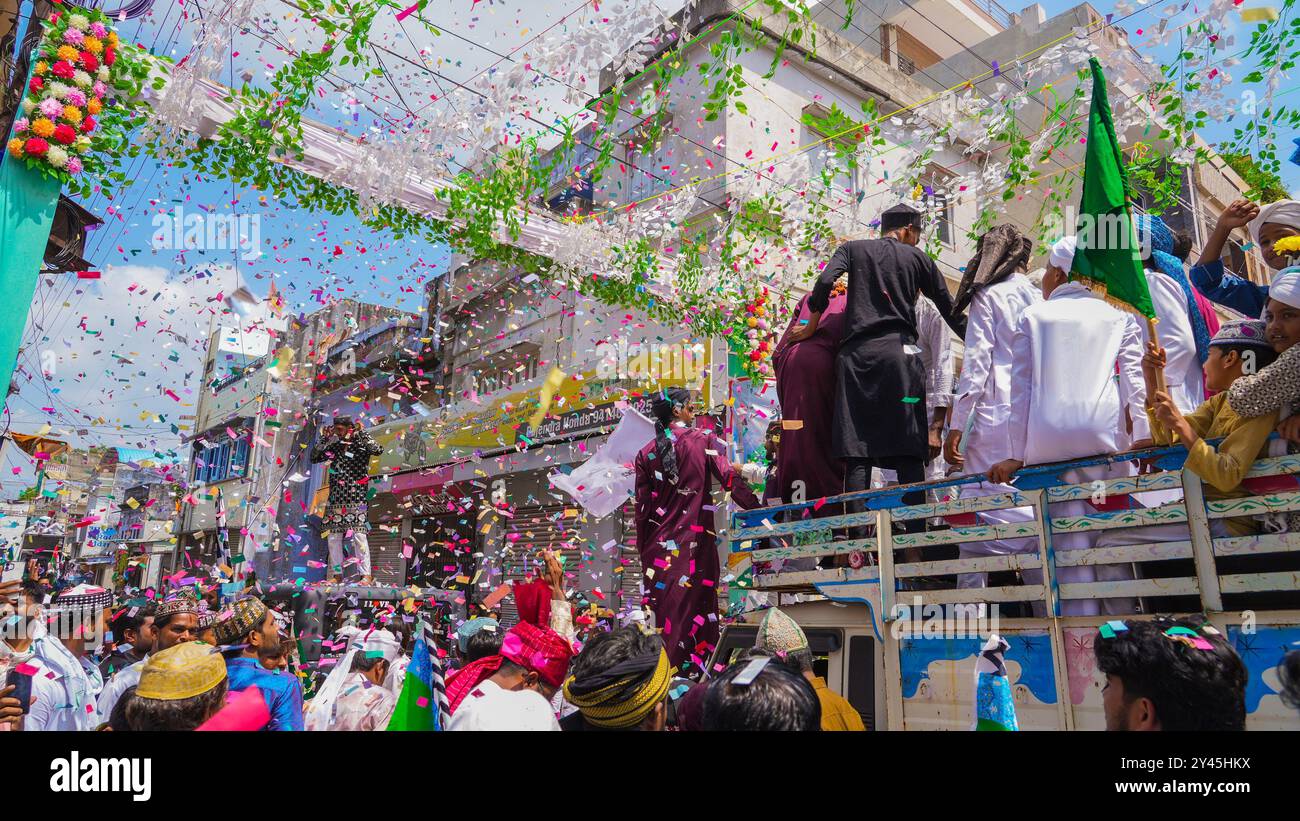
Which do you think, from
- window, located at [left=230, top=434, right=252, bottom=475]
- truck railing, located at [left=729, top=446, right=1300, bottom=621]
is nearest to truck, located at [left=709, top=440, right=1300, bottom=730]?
truck railing, located at [left=729, top=446, right=1300, bottom=621]

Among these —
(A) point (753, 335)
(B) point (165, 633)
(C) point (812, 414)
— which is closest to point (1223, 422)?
(C) point (812, 414)

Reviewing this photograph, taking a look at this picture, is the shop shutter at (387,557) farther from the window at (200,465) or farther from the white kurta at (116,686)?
the window at (200,465)

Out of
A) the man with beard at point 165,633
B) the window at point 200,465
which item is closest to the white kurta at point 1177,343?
the man with beard at point 165,633

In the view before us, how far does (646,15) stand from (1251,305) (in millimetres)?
5168

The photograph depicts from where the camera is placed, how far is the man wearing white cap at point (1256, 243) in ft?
12.3

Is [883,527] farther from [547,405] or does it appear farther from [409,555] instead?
[409,555]

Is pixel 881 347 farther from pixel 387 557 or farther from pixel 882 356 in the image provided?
pixel 387 557

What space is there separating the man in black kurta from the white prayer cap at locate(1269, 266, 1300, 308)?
174cm

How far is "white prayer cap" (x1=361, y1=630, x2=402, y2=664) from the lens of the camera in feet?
14.6

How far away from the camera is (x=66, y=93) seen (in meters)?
5.91

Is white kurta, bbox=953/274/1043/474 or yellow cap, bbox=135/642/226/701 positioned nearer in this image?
yellow cap, bbox=135/642/226/701

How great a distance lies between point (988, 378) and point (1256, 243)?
4.83ft

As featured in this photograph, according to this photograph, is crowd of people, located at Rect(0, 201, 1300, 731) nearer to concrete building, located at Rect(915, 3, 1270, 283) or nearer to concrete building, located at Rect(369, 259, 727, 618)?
concrete building, located at Rect(369, 259, 727, 618)

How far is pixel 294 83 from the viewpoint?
664 centimetres
